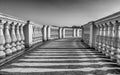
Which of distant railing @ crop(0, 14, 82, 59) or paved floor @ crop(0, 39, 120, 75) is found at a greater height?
distant railing @ crop(0, 14, 82, 59)

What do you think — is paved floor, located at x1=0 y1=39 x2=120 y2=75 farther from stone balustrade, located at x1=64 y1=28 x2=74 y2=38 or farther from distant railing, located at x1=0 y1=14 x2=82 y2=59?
stone balustrade, located at x1=64 y1=28 x2=74 y2=38

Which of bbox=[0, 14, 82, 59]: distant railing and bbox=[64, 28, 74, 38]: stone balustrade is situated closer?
bbox=[0, 14, 82, 59]: distant railing

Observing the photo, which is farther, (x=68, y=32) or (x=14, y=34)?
(x=68, y=32)

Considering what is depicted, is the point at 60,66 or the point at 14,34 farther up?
the point at 14,34

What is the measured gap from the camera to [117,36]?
13.8 ft

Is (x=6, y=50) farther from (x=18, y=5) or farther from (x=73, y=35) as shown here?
(x=73, y=35)

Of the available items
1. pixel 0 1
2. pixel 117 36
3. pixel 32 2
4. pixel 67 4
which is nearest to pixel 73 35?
pixel 67 4

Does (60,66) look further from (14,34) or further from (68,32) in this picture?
(68,32)

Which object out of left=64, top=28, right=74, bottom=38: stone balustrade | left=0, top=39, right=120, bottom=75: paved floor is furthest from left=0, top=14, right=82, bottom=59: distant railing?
left=64, top=28, right=74, bottom=38: stone balustrade

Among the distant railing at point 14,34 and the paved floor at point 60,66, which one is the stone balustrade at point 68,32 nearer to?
the distant railing at point 14,34

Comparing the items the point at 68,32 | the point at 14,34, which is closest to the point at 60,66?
the point at 14,34

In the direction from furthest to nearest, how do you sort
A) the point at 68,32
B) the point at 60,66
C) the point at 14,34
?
the point at 68,32, the point at 14,34, the point at 60,66

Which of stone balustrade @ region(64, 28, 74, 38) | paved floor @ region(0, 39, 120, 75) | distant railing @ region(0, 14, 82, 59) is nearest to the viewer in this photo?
paved floor @ region(0, 39, 120, 75)

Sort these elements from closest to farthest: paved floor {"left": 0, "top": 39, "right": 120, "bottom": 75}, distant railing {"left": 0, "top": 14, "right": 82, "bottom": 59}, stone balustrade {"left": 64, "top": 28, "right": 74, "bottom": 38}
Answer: paved floor {"left": 0, "top": 39, "right": 120, "bottom": 75} → distant railing {"left": 0, "top": 14, "right": 82, "bottom": 59} → stone balustrade {"left": 64, "top": 28, "right": 74, "bottom": 38}
